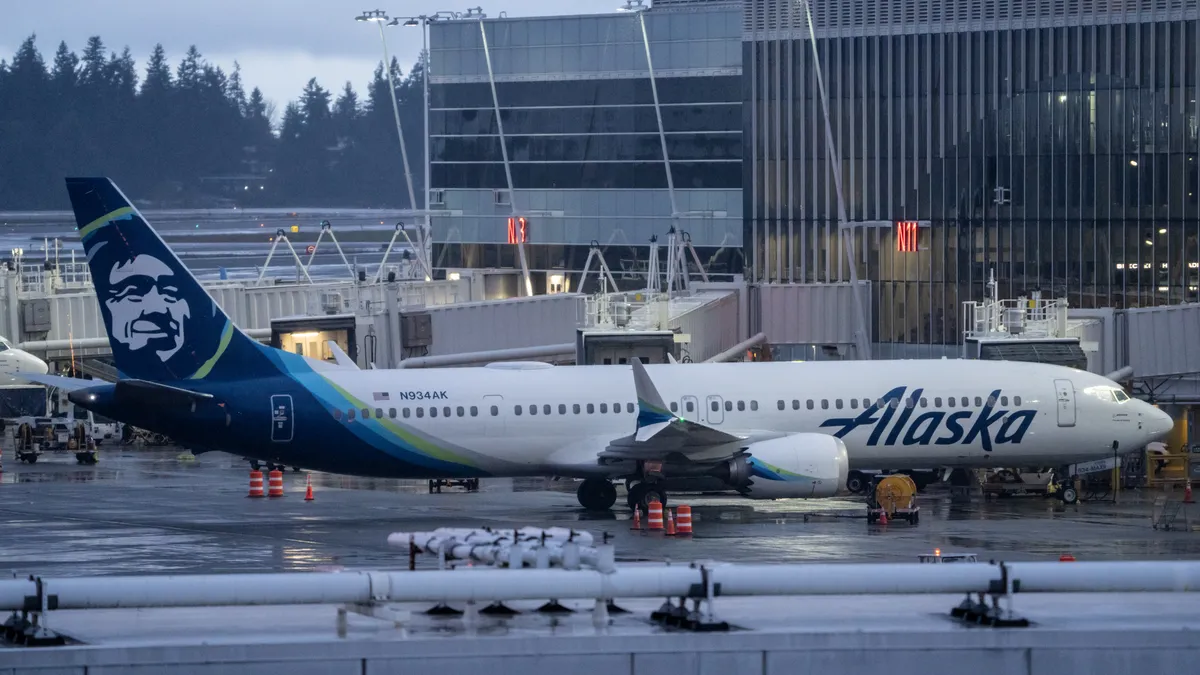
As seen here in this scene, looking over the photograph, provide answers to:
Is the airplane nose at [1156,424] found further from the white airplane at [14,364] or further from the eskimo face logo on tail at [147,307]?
the white airplane at [14,364]

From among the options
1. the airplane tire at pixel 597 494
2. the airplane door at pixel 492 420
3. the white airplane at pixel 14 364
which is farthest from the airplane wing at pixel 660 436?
the white airplane at pixel 14 364

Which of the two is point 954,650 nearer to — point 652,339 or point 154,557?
point 154,557

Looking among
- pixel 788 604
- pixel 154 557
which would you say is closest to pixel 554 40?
pixel 154 557

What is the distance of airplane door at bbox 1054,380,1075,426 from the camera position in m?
40.3

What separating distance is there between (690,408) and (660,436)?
2091mm

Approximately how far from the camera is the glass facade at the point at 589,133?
72375 millimetres

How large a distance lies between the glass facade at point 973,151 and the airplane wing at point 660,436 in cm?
2891

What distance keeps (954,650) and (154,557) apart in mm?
20822

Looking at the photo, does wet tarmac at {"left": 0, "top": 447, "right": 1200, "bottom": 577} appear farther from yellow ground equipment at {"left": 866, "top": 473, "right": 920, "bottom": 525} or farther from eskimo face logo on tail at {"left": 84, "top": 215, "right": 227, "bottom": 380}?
eskimo face logo on tail at {"left": 84, "top": 215, "right": 227, "bottom": 380}

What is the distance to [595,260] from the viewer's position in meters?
76.4

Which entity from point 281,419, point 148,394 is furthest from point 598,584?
point 281,419

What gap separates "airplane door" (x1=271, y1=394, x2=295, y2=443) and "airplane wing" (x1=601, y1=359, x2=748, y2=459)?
711 cm

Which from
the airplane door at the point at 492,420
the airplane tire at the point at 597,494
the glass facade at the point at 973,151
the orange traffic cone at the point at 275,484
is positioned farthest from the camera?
the glass facade at the point at 973,151

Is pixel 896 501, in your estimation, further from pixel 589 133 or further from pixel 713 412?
pixel 589 133
